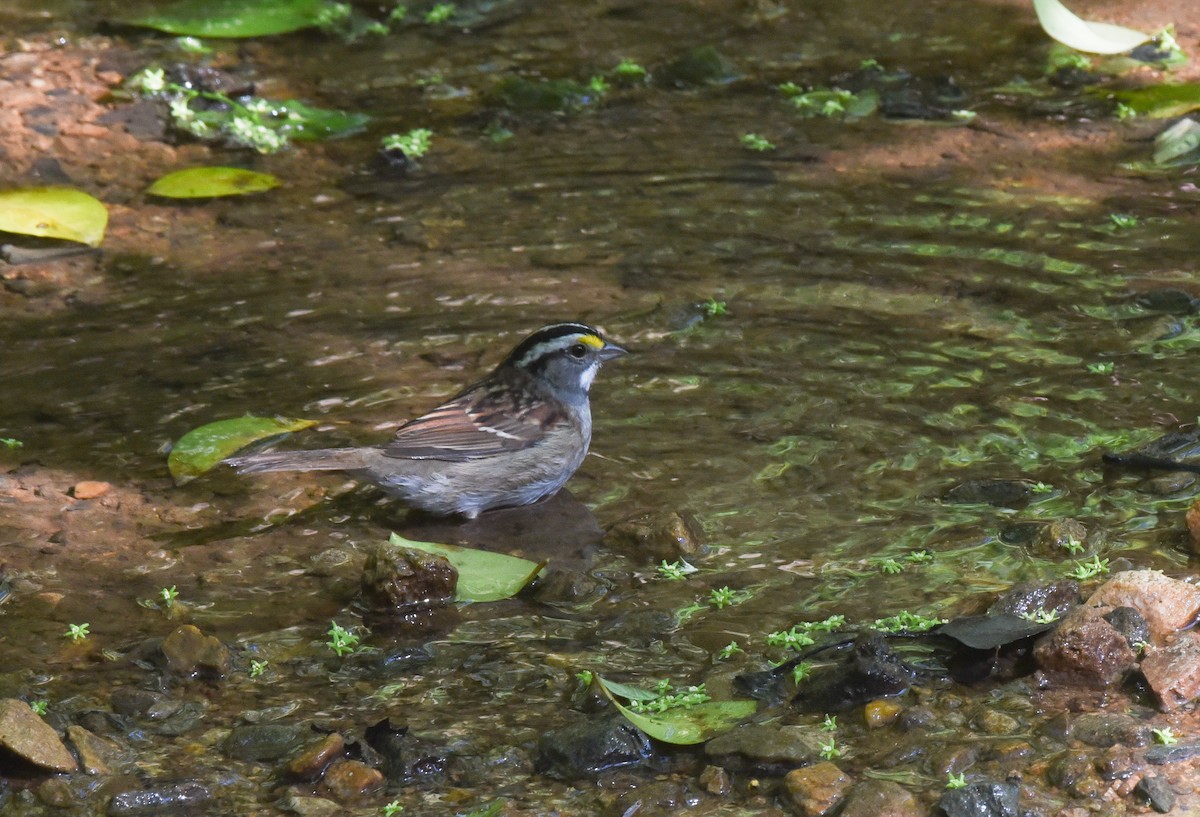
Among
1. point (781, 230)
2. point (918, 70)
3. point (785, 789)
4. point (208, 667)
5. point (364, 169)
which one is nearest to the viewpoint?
point (785, 789)

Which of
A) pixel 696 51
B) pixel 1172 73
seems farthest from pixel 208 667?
pixel 1172 73

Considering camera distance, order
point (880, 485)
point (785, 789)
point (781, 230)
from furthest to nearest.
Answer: point (781, 230)
point (880, 485)
point (785, 789)

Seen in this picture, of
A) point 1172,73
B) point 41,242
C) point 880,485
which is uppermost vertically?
point 1172,73

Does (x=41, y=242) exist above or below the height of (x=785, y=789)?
below

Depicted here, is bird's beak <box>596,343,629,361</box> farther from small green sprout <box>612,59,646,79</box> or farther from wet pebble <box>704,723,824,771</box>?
small green sprout <box>612,59,646,79</box>

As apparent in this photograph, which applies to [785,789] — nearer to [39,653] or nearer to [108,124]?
[39,653]

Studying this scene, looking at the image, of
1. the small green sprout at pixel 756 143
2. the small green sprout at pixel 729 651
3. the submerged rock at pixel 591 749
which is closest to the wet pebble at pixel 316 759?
the submerged rock at pixel 591 749

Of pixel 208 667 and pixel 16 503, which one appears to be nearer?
pixel 208 667
